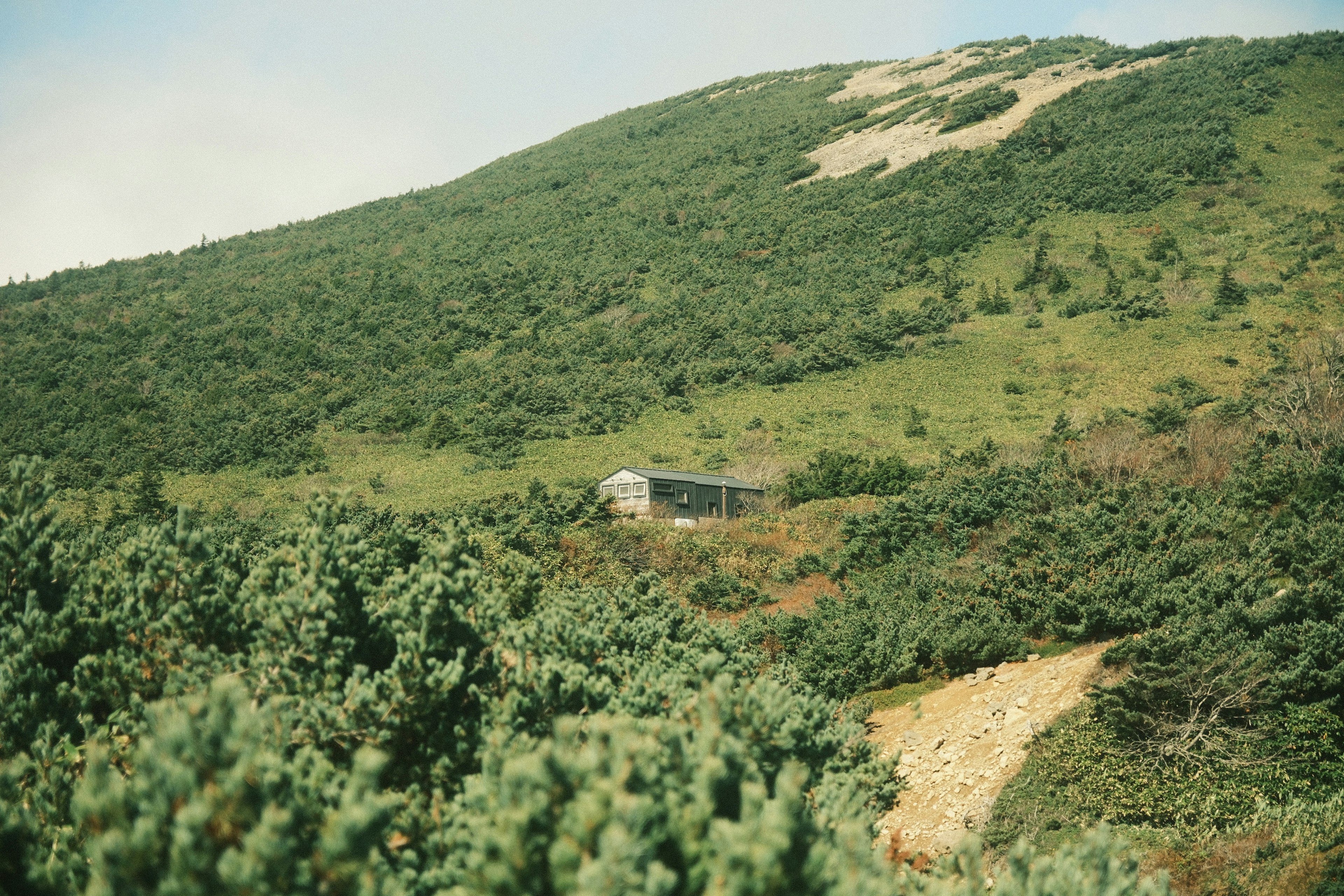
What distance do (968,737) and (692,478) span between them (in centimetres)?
2101

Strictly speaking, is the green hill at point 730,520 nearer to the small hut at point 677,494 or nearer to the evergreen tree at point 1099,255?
the evergreen tree at point 1099,255

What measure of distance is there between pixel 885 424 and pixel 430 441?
2431cm

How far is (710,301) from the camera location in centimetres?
6144

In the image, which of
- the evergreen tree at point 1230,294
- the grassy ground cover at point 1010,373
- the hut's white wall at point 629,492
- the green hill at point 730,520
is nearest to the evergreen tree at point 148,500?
the green hill at point 730,520

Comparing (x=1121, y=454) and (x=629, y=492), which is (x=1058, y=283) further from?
(x=629, y=492)

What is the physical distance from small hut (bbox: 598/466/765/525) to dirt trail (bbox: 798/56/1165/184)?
148ft

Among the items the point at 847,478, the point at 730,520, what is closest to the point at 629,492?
the point at 730,520

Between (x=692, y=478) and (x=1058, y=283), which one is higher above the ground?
(x=1058, y=283)

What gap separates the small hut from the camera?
34.9 meters

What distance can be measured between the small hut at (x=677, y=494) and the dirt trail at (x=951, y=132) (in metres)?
45.2

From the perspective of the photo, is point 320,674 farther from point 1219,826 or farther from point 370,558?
point 1219,826

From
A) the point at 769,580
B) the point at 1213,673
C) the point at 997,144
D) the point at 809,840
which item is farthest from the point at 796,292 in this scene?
the point at 809,840

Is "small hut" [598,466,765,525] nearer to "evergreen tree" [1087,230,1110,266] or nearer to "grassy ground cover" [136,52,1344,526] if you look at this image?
"grassy ground cover" [136,52,1344,526]

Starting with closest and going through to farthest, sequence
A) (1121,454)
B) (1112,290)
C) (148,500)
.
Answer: (1121,454)
(148,500)
(1112,290)
